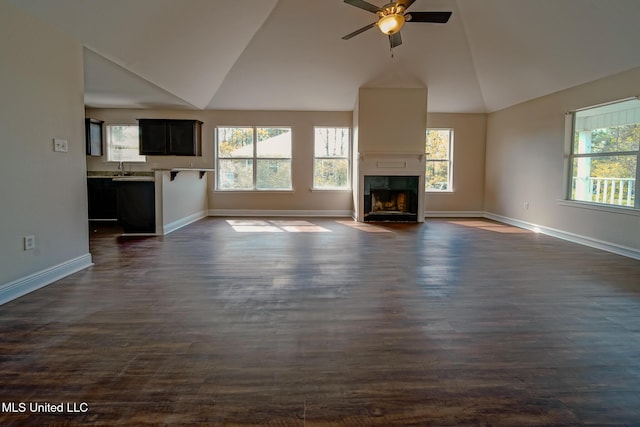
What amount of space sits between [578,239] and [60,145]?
690 cm

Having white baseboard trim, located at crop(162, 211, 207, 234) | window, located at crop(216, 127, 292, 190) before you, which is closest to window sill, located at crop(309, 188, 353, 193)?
window, located at crop(216, 127, 292, 190)

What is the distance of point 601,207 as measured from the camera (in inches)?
218

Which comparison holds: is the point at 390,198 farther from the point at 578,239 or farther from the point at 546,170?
the point at 578,239

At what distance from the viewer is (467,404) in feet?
5.82

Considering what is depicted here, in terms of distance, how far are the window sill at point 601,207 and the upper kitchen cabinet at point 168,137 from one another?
7229 millimetres

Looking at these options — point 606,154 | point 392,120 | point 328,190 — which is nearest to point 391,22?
point 392,120

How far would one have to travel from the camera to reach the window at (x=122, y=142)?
28.6ft

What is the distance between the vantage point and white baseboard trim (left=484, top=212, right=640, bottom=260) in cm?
504


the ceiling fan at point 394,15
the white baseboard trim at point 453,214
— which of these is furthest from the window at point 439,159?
the ceiling fan at point 394,15

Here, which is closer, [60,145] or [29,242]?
[29,242]

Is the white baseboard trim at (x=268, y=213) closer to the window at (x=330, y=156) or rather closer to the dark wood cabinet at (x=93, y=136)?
the window at (x=330, y=156)

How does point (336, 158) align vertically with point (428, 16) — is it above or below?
below

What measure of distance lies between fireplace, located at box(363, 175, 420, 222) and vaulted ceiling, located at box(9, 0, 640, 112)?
189 cm

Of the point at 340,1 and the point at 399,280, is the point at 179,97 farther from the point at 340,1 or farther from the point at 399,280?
the point at 399,280
